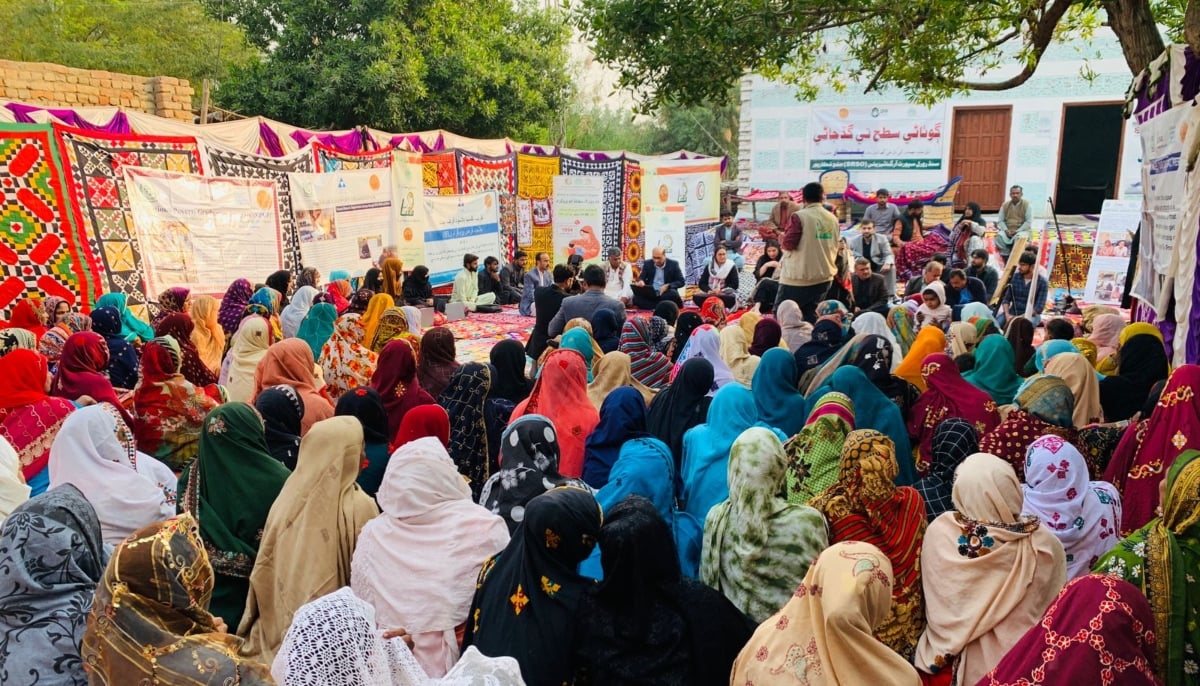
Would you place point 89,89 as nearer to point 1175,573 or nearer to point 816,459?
point 816,459

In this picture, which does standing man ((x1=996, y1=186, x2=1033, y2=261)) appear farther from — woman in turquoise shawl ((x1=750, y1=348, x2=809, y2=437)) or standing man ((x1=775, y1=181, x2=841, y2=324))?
woman in turquoise shawl ((x1=750, y1=348, x2=809, y2=437))

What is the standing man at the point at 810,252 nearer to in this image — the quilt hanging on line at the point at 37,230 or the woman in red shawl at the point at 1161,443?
the woman in red shawl at the point at 1161,443

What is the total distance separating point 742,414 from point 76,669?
2.23 m

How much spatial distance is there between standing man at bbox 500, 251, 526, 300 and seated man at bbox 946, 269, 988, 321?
214 inches

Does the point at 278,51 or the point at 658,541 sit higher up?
the point at 278,51

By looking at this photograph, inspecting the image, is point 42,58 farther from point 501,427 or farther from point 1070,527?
point 1070,527

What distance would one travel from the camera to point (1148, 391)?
4270 millimetres

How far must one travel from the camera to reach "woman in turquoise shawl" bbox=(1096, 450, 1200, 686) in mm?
1916

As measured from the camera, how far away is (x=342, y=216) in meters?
10.1

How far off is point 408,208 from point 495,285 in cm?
142

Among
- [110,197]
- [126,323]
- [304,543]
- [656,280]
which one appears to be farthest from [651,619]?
[656,280]

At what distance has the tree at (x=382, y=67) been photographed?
45.9ft

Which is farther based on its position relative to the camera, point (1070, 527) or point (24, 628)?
point (1070, 527)

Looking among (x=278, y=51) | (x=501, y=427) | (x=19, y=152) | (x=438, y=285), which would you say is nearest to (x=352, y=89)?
(x=278, y=51)
